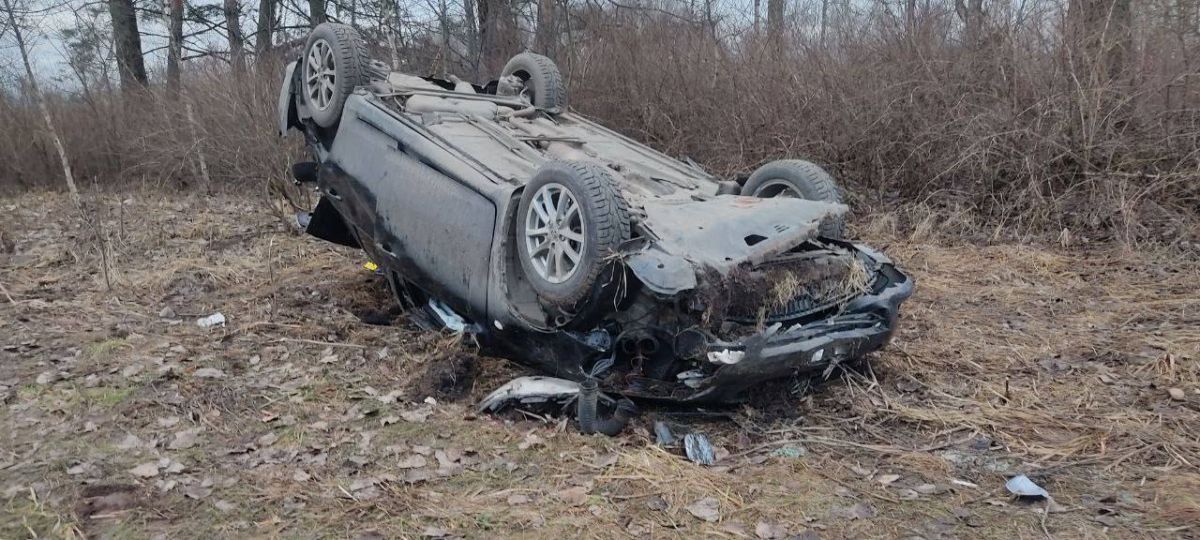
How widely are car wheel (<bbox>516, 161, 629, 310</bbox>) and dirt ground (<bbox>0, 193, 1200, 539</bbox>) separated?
0.80 metres

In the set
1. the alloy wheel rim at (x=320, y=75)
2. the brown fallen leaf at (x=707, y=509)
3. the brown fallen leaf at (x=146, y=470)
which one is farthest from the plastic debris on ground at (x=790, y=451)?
the alloy wheel rim at (x=320, y=75)

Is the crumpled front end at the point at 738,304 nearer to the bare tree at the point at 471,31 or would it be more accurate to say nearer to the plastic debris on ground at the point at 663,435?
the plastic debris on ground at the point at 663,435

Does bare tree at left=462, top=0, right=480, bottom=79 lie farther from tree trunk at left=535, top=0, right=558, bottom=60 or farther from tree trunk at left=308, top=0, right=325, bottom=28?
tree trunk at left=308, top=0, right=325, bottom=28

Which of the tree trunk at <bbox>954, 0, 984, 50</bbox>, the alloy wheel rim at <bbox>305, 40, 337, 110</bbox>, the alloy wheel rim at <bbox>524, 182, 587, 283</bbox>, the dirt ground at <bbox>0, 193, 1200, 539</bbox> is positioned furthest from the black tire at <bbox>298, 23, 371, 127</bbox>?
the tree trunk at <bbox>954, 0, 984, 50</bbox>

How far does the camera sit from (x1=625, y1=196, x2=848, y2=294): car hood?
3650mm

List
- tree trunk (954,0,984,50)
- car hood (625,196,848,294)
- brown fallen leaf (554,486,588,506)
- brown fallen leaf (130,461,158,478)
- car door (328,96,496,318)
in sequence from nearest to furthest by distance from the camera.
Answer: brown fallen leaf (554,486,588,506) < brown fallen leaf (130,461,158,478) < car hood (625,196,848,294) < car door (328,96,496,318) < tree trunk (954,0,984,50)

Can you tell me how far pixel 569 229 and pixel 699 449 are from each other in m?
1.21

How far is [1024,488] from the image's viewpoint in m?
3.36

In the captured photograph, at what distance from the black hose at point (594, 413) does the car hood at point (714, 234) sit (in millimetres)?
719

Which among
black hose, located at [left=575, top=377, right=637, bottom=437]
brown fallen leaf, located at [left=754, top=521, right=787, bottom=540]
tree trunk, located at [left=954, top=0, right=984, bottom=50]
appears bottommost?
brown fallen leaf, located at [left=754, top=521, right=787, bottom=540]

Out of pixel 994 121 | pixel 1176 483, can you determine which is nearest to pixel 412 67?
pixel 994 121

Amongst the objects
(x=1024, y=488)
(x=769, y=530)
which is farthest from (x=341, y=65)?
(x=1024, y=488)

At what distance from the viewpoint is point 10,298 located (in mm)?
6043

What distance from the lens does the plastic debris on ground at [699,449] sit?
12.5ft
